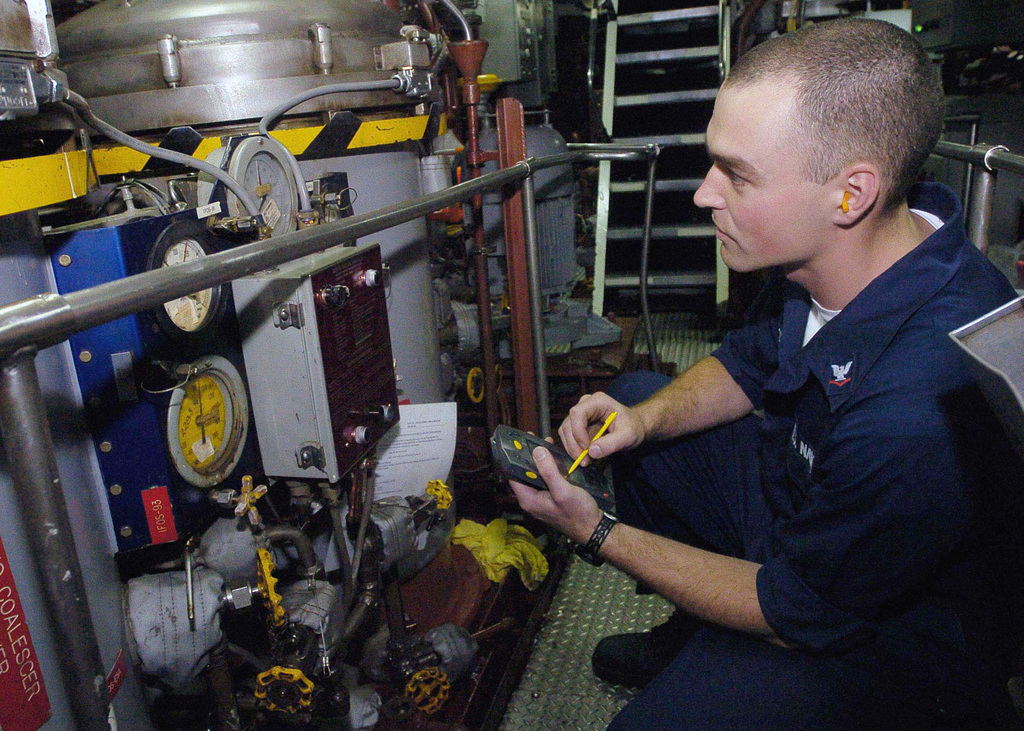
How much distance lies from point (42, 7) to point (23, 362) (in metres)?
0.56

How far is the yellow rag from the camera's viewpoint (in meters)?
2.04

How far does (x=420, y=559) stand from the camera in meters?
1.90

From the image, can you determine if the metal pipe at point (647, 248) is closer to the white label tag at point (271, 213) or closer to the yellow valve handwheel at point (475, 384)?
the yellow valve handwheel at point (475, 384)

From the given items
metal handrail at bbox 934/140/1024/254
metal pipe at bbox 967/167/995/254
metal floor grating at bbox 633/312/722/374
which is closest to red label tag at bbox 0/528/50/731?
metal handrail at bbox 934/140/1024/254

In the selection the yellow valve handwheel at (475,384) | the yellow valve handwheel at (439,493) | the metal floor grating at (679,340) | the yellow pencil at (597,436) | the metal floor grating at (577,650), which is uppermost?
the yellow pencil at (597,436)

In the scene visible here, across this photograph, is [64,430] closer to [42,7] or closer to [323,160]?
[42,7]

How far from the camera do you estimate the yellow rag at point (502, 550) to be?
2.04 m

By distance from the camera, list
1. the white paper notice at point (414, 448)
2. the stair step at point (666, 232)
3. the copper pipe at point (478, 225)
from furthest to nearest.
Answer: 1. the stair step at point (666, 232)
2. the copper pipe at point (478, 225)
3. the white paper notice at point (414, 448)

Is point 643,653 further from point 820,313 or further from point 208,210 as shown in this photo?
point 208,210

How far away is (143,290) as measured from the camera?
73cm

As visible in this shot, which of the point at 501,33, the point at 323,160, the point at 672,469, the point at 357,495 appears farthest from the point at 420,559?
the point at 501,33

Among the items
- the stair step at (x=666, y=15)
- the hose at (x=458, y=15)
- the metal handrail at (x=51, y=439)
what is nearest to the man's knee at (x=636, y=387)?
the hose at (x=458, y=15)

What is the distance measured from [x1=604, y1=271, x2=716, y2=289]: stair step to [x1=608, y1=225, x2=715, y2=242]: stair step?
197 mm

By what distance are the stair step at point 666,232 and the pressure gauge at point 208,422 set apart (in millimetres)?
2977
